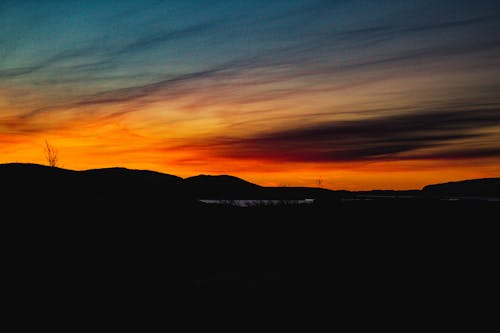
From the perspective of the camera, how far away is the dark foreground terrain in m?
12.8

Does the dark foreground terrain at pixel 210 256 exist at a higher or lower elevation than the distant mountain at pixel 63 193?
lower

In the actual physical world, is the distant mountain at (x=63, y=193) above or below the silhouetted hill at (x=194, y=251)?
above

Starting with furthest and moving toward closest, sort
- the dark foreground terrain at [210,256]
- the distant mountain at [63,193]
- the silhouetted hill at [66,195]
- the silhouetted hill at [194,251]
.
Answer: the distant mountain at [63,193] < the silhouetted hill at [66,195] < the silhouetted hill at [194,251] < the dark foreground terrain at [210,256]

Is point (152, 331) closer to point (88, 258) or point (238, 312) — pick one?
point (238, 312)

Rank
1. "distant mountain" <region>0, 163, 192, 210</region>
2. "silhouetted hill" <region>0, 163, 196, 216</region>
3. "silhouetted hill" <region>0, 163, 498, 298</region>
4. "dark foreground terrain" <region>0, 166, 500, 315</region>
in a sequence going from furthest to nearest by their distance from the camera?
"distant mountain" <region>0, 163, 192, 210</region> → "silhouetted hill" <region>0, 163, 196, 216</region> → "silhouetted hill" <region>0, 163, 498, 298</region> → "dark foreground terrain" <region>0, 166, 500, 315</region>

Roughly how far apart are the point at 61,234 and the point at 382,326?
1545cm

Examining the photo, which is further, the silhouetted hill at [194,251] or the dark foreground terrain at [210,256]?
the silhouetted hill at [194,251]

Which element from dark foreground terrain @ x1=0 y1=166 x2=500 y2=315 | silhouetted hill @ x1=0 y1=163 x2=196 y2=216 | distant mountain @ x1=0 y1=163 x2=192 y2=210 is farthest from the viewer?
distant mountain @ x1=0 y1=163 x2=192 y2=210

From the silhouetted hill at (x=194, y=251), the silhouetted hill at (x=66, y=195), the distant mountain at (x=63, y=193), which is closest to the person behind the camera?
the silhouetted hill at (x=194, y=251)

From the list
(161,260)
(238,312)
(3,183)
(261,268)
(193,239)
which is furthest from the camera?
(3,183)

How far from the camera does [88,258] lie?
1858 centimetres

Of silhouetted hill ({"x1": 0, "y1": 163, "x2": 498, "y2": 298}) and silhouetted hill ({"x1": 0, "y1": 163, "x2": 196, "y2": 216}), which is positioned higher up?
silhouetted hill ({"x1": 0, "y1": 163, "x2": 196, "y2": 216})

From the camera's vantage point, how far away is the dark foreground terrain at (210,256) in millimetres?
12805

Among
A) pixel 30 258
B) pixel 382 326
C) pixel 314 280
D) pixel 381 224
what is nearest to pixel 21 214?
pixel 30 258
